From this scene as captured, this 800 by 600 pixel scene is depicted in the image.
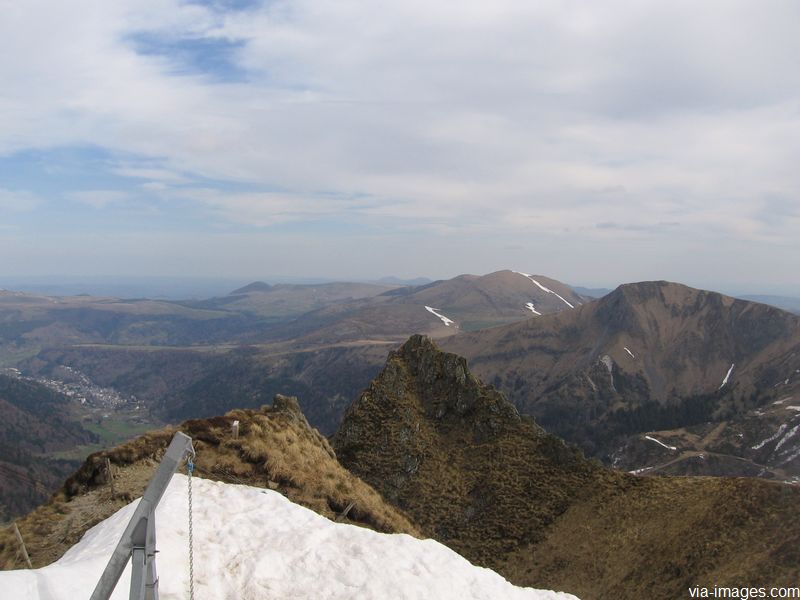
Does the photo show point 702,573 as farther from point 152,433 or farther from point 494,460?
point 152,433

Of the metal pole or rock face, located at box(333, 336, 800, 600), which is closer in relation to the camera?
the metal pole

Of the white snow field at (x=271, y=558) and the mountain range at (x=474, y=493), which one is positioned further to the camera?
the mountain range at (x=474, y=493)

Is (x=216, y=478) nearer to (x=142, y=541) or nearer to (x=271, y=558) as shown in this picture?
(x=271, y=558)

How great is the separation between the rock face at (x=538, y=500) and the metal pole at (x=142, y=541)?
3354 cm

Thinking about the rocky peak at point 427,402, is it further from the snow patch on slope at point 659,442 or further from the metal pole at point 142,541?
the snow patch on slope at point 659,442

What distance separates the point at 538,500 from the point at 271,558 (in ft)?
112

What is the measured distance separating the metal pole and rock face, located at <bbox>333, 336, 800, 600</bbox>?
3354 centimetres

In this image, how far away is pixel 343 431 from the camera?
54.5 meters

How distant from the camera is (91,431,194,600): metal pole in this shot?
391 inches

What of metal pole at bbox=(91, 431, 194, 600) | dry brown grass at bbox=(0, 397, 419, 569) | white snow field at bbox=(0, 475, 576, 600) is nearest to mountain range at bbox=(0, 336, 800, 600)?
dry brown grass at bbox=(0, 397, 419, 569)

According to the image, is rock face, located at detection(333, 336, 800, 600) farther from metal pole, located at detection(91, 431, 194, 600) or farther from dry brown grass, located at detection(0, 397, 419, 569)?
metal pole, located at detection(91, 431, 194, 600)

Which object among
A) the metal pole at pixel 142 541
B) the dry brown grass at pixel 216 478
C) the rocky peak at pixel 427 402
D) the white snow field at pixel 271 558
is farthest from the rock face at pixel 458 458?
the metal pole at pixel 142 541

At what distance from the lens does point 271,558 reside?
1767 centimetres

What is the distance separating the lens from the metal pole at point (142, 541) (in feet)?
32.6
